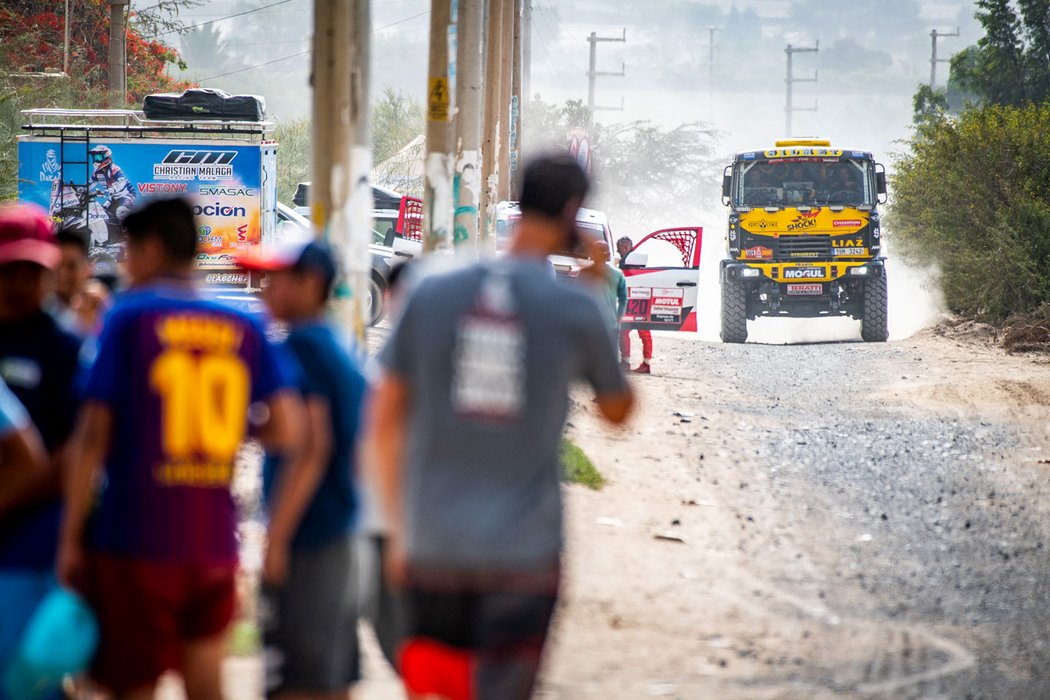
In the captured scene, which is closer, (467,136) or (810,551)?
(810,551)

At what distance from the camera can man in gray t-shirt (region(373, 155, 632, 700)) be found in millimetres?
3039

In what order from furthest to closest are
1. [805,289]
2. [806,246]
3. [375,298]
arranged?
[805,289] < [806,246] < [375,298]

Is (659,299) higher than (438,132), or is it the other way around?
(438,132)

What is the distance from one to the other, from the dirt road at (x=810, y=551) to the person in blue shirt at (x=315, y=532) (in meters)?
1.56

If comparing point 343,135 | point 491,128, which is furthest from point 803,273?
point 343,135

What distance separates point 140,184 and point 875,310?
37.3 ft

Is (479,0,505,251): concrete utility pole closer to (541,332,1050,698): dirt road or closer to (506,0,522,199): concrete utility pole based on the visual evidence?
(541,332,1050,698): dirt road

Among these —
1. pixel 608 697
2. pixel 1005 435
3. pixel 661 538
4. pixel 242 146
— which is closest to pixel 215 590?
pixel 608 697

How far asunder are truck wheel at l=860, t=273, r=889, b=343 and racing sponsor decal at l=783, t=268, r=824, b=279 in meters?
0.79

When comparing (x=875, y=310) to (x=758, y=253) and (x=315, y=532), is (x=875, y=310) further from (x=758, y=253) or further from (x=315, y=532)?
(x=315, y=532)

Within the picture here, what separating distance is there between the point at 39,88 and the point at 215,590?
2580 centimetres

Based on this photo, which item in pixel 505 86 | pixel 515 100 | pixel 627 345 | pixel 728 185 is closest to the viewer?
pixel 627 345

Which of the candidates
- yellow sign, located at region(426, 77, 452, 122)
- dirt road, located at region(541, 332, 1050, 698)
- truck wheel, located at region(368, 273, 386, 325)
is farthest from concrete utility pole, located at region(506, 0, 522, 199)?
yellow sign, located at region(426, 77, 452, 122)

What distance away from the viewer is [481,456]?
304 cm
